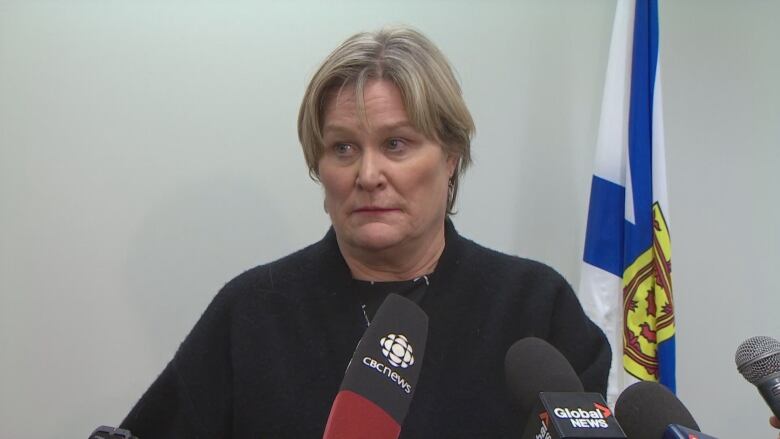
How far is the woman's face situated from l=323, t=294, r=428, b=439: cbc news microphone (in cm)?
26

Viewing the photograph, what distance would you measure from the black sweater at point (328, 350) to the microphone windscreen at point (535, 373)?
304 mm

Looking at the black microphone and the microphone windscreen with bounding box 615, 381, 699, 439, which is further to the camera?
the black microphone

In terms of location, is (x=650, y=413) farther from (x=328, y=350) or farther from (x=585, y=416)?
(x=328, y=350)

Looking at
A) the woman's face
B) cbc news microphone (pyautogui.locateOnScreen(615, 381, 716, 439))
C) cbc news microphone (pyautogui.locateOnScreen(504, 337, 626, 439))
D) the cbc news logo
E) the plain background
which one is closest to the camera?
cbc news microphone (pyautogui.locateOnScreen(504, 337, 626, 439))

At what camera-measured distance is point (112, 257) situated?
187 cm

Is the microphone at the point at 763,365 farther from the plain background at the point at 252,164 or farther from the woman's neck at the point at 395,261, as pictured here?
the plain background at the point at 252,164

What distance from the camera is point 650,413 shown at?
0.69 m

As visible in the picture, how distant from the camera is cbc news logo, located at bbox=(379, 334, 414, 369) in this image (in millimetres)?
797

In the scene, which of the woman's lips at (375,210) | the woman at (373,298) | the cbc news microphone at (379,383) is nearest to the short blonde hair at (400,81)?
the woman at (373,298)

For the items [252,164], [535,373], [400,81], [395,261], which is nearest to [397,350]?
[535,373]

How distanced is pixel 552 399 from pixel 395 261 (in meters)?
0.60

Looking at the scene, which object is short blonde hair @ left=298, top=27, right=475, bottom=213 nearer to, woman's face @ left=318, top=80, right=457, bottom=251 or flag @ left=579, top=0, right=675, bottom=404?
woman's face @ left=318, top=80, right=457, bottom=251

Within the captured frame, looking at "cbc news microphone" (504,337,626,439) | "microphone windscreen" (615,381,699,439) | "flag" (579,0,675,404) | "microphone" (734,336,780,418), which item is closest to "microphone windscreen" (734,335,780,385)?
"microphone" (734,336,780,418)

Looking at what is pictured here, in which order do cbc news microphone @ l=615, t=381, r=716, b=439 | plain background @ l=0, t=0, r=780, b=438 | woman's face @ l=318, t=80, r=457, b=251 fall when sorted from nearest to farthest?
1. cbc news microphone @ l=615, t=381, r=716, b=439
2. woman's face @ l=318, t=80, r=457, b=251
3. plain background @ l=0, t=0, r=780, b=438
